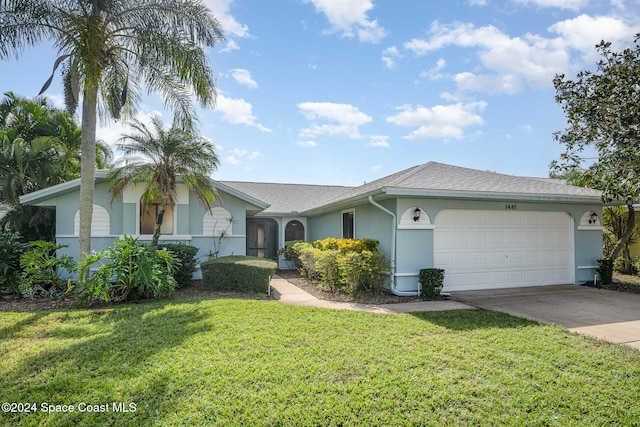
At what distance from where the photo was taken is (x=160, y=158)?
1046cm

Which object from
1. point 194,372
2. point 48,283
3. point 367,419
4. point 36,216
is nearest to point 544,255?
point 367,419

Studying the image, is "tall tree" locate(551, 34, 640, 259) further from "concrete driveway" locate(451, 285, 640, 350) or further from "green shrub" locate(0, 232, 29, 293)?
"green shrub" locate(0, 232, 29, 293)

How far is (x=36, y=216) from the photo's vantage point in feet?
41.2

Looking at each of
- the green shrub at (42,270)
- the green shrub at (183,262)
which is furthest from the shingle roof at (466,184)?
the green shrub at (42,270)

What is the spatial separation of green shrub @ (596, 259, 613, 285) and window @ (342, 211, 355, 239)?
7866mm

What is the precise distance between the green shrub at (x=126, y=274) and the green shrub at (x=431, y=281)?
6336 mm

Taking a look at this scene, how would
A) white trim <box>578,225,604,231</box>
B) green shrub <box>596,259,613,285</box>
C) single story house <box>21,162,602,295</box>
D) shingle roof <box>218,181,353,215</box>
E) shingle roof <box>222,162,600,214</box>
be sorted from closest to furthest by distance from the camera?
shingle roof <box>222,162,600,214</box> → single story house <box>21,162,602,295</box> → green shrub <box>596,259,613,285</box> → white trim <box>578,225,604,231</box> → shingle roof <box>218,181,353,215</box>

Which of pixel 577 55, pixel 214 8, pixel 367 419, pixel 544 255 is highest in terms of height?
pixel 214 8

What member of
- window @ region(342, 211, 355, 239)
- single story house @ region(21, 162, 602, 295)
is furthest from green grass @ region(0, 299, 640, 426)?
window @ region(342, 211, 355, 239)

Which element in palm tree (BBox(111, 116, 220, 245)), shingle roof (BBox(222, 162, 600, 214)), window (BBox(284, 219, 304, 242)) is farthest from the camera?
window (BBox(284, 219, 304, 242))

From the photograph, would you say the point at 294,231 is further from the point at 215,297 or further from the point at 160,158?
the point at 215,297

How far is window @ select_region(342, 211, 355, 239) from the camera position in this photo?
507 inches

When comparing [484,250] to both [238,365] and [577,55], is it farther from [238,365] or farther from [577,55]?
[238,365]

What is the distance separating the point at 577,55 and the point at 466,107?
17.7ft
